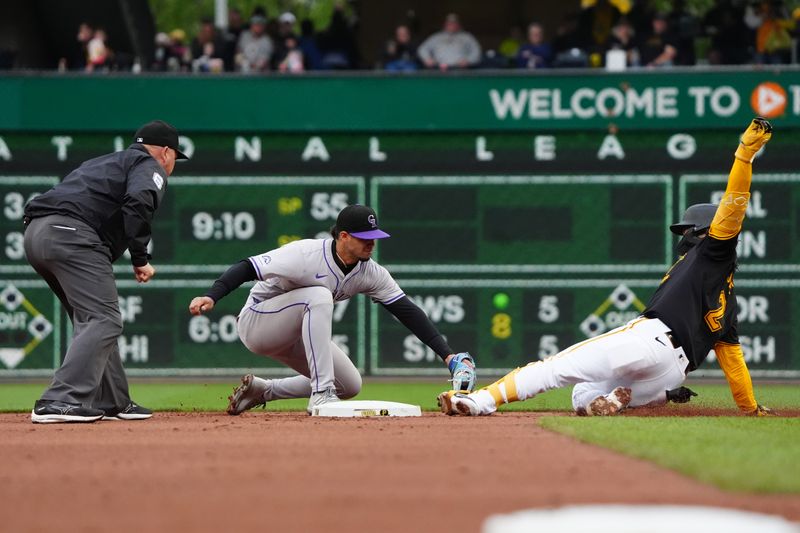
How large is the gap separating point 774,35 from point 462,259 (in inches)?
213

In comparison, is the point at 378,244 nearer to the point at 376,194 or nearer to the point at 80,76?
the point at 376,194

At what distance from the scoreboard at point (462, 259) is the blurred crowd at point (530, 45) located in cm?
199

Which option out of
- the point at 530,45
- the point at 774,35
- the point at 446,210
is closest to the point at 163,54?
the point at 530,45

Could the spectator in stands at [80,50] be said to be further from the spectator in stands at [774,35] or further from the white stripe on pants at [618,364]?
the white stripe on pants at [618,364]

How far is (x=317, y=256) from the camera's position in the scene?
9523 mm

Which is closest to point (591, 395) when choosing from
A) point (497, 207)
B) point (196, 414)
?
point (196, 414)

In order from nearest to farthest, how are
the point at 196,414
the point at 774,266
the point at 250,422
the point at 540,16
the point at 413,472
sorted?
the point at 413,472 < the point at 250,422 < the point at 196,414 < the point at 774,266 < the point at 540,16

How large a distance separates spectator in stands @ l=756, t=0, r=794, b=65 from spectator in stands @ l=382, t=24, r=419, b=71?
174 inches

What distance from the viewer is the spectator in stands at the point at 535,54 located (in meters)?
17.4

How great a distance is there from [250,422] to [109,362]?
1.09 m

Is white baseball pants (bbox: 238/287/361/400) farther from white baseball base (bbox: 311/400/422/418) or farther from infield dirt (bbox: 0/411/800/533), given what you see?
infield dirt (bbox: 0/411/800/533)

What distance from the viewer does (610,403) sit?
907cm

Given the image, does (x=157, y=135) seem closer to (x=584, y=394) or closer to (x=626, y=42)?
(x=584, y=394)

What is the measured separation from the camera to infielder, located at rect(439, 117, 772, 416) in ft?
28.0
